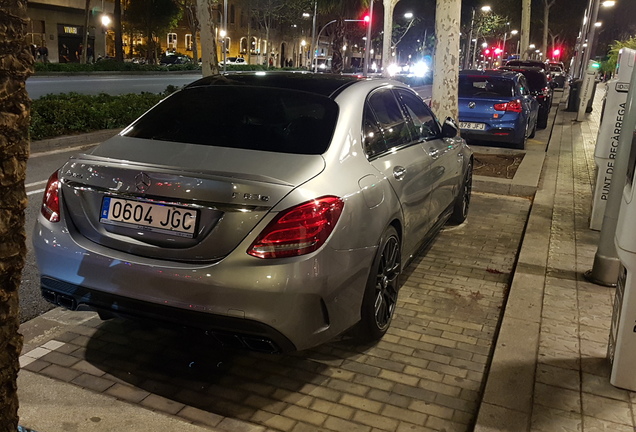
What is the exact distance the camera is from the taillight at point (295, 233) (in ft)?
9.85

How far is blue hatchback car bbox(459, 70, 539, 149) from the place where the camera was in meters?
12.2

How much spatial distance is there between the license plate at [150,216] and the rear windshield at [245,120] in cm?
61

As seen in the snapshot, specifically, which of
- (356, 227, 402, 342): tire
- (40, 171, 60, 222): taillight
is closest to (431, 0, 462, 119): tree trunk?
(356, 227, 402, 342): tire

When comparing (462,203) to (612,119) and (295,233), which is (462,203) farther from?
(295,233)

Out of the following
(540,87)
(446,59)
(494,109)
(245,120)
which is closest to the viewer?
(245,120)

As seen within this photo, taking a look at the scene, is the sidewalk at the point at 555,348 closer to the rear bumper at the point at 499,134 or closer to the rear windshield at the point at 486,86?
the rear bumper at the point at 499,134

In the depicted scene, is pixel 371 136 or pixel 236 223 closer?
pixel 236 223

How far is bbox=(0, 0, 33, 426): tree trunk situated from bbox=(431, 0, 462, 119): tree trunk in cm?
980

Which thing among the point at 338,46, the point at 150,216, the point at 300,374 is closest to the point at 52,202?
the point at 150,216

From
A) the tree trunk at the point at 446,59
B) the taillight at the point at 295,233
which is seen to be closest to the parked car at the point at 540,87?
the tree trunk at the point at 446,59

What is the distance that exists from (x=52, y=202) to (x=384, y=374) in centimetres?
215

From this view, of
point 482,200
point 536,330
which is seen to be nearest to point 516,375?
point 536,330

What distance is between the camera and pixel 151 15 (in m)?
51.7

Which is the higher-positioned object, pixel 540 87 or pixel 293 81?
pixel 293 81
